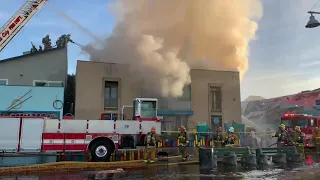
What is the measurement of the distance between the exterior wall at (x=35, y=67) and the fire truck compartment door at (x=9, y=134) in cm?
1299

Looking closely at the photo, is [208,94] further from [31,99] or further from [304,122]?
[31,99]

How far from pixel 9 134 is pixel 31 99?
32.8 ft

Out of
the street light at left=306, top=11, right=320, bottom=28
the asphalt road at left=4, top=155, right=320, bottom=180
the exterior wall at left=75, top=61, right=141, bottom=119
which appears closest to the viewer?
the asphalt road at left=4, top=155, right=320, bottom=180

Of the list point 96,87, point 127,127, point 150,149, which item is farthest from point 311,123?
point 96,87

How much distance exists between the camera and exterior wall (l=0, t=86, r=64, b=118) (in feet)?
65.5

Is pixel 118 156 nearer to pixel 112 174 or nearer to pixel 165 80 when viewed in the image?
pixel 112 174

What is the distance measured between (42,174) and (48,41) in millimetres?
29174

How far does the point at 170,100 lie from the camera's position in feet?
77.5

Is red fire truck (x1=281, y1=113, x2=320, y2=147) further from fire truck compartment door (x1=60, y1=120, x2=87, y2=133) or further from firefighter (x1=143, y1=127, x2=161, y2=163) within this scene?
fire truck compartment door (x1=60, y1=120, x2=87, y2=133)

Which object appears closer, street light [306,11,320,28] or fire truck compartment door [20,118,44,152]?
street light [306,11,320,28]

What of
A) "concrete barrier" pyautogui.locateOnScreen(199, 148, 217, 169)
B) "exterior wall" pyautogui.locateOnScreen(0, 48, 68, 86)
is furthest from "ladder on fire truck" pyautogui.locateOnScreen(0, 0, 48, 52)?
"concrete barrier" pyautogui.locateOnScreen(199, 148, 217, 169)

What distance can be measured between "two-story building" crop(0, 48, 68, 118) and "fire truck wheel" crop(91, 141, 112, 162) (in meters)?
8.28

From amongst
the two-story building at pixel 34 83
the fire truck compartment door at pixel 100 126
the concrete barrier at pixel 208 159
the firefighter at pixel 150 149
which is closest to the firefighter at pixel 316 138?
the concrete barrier at pixel 208 159

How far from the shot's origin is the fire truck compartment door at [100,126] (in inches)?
474
